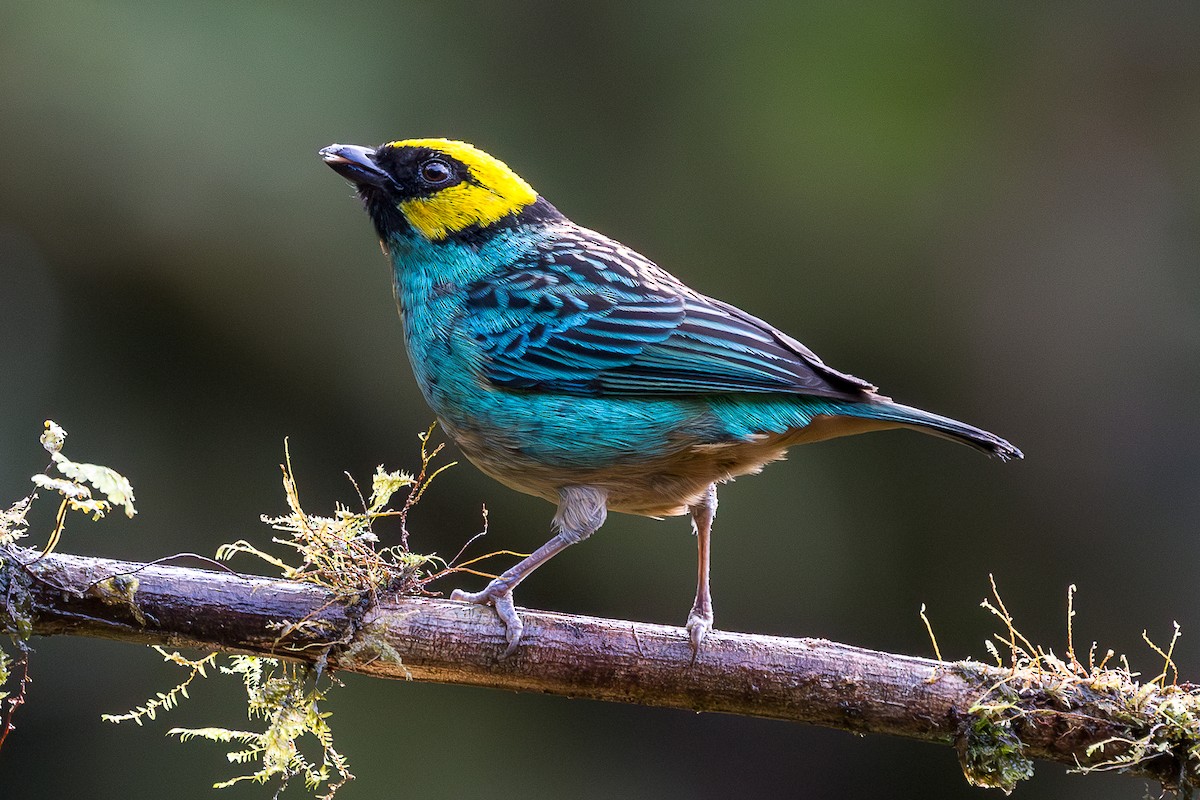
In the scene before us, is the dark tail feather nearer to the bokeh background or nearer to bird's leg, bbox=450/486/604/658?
bird's leg, bbox=450/486/604/658

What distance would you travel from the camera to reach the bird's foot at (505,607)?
3.54 metres

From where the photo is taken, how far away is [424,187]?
4777 mm

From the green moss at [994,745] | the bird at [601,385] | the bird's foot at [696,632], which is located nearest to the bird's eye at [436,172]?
the bird at [601,385]

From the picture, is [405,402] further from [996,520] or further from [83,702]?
[996,520]

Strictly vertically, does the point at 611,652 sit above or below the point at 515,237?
below

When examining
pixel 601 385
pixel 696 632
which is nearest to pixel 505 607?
pixel 696 632

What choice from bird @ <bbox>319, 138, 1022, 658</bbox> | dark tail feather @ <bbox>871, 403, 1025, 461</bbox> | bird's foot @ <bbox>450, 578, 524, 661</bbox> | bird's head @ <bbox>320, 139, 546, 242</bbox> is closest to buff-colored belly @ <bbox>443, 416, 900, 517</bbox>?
bird @ <bbox>319, 138, 1022, 658</bbox>

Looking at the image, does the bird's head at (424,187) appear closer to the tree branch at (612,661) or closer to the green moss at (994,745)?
the tree branch at (612,661)

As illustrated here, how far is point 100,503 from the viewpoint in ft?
10.5

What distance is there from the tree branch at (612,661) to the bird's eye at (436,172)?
192 cm

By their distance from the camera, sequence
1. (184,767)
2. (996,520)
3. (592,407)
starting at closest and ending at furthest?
(592,407) → (184,767) → (996,520)

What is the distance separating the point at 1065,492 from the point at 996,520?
1.50ft

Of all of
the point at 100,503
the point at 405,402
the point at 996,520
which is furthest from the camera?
the point at 996,520

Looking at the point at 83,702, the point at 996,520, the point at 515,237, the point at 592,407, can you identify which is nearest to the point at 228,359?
the point at 83,702
